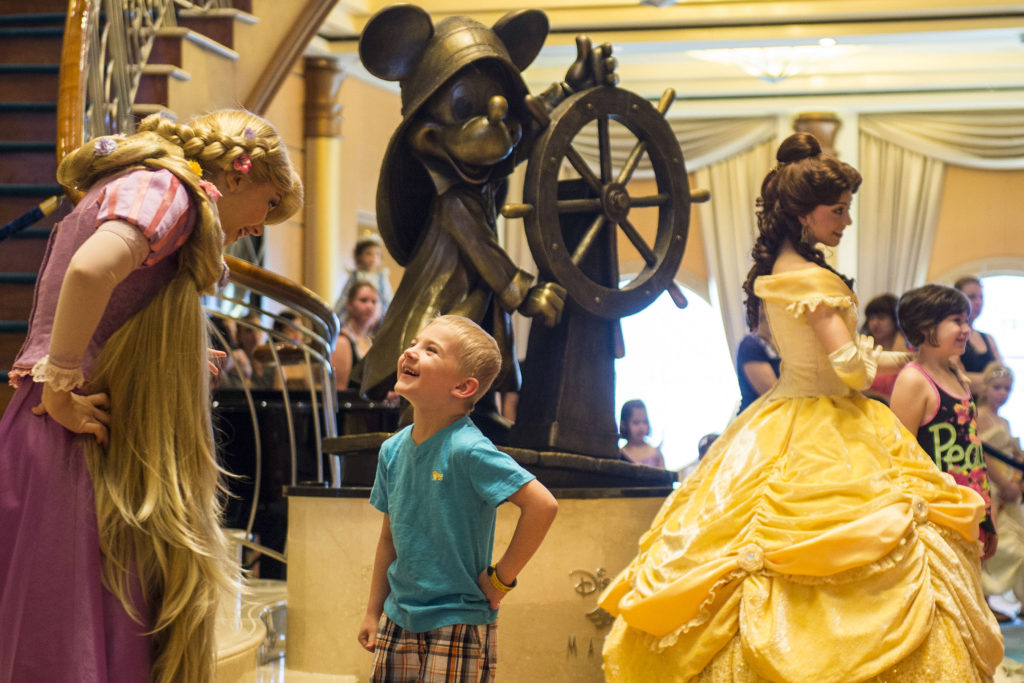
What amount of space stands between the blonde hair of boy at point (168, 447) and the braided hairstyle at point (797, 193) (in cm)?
184

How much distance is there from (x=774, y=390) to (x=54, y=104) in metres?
3.00

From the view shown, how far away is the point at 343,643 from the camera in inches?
138

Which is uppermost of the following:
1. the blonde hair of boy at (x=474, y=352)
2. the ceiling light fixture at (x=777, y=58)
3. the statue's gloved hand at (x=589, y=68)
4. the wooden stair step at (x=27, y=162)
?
the ceiling light fixture at (x=777, y=58)

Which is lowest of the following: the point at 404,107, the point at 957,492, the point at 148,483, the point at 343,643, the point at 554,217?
the point at 343,643

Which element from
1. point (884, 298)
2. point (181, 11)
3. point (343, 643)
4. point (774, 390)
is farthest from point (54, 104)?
point (884, 298)

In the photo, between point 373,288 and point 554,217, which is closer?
point 554,217

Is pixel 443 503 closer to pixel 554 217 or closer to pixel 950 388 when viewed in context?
pixel 554 217

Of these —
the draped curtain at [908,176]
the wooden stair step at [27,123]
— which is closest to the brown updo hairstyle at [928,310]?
the wooden stair step at [27,123]

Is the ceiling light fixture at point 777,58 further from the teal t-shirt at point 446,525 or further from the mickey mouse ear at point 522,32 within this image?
the teal t-shirt at point 446,525

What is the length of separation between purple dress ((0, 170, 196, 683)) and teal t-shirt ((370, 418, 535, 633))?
51 centimetres

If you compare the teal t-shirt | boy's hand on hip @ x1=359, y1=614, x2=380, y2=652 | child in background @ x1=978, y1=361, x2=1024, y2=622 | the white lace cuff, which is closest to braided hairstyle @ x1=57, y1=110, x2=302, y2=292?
the white lace cuff

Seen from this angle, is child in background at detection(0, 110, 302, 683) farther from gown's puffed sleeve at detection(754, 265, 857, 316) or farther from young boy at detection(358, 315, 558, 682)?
gown's puffed sleeve at detection(754, 265, 857, 316)

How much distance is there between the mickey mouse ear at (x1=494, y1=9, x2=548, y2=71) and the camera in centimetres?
382

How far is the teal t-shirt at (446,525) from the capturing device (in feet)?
7.23
